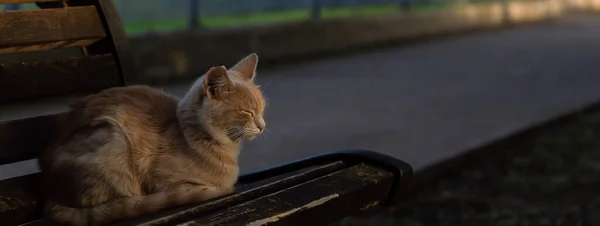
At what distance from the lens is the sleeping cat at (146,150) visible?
5.80ft

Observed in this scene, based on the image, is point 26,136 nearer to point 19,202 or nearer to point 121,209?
point 19,202

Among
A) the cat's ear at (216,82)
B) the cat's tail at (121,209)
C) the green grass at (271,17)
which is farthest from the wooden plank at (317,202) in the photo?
the green grass at (271,17)

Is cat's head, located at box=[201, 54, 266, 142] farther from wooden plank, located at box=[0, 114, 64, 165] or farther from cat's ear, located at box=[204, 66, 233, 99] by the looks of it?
wooden plank, located at box=[0, 114, 64, 165]

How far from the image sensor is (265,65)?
7.82 meters

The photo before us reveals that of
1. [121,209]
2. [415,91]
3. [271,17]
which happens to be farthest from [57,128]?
[271,17]

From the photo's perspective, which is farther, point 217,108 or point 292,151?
point 292,151

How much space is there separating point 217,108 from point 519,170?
9.41 feet

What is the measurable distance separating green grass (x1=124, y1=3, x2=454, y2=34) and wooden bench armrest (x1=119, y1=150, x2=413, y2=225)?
14.3 ft

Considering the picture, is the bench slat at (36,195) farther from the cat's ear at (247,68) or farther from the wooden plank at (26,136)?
the cat's ear at (247,68)

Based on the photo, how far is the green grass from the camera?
6.82m

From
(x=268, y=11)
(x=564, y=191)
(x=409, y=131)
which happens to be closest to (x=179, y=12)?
(x=268, y=11)

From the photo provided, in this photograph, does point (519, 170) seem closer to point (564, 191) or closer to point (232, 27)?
point (564, 191)

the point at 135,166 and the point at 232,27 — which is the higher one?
the point at 135,166

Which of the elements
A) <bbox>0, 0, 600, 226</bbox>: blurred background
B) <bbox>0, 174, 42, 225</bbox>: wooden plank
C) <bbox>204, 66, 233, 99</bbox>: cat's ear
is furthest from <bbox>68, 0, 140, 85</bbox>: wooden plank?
<bbox>204, 66, 233, 99</bbox>: cat's ear
